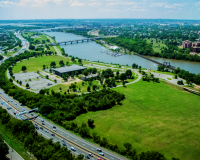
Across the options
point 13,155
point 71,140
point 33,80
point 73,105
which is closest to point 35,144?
point 13,155

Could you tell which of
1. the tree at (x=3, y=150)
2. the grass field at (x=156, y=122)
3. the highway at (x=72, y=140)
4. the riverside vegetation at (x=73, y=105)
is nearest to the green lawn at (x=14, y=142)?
the tree at (x=3, y=150)

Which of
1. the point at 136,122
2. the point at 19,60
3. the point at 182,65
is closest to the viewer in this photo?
the point at 136,122

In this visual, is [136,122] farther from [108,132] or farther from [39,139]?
[39,139]

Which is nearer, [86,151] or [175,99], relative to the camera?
[86,151]

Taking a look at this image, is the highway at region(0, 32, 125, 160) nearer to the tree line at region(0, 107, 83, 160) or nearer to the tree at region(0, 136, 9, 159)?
the tree line at region(0, 107, 83, 160)

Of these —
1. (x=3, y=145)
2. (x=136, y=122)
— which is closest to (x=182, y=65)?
(x=136, y=122)

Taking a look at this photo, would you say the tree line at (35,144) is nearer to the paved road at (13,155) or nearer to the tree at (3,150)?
the tree at (3,150)
